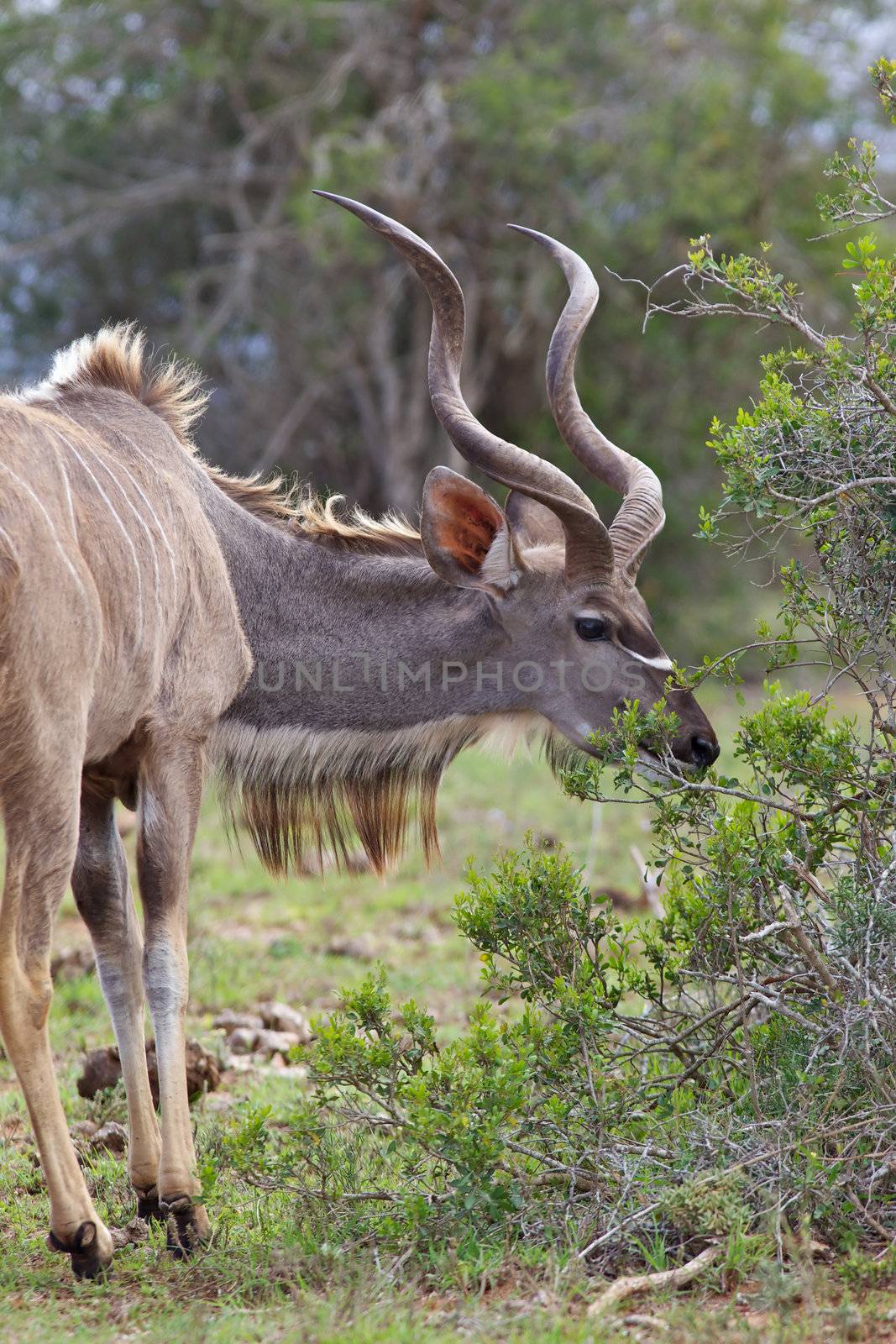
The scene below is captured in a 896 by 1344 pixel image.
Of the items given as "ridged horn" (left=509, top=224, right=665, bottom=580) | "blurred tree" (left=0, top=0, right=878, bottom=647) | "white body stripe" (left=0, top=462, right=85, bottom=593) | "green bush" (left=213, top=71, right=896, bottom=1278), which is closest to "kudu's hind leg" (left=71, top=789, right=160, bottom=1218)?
"green bush" (left=213, top=71, right=896, bottom=1278)

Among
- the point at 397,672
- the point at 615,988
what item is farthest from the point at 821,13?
the point at 615,988

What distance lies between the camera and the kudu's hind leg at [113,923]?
355 centimetres

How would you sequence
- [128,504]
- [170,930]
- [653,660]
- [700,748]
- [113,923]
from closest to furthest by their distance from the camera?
[170,930] < [128,504] < [113,923] < [700,748] < [653,660]

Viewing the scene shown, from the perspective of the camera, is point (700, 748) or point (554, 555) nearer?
point (700, 748)

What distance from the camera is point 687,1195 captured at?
273cm

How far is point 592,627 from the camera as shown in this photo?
3922 millimetres

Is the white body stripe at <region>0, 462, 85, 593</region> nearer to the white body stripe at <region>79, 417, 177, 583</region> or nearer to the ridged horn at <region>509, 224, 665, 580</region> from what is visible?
the white body stripe at <region>79, 417, 177, 583</region>

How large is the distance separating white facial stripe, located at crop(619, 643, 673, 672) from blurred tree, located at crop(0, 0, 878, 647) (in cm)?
811

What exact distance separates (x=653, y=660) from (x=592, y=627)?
0.19 meters

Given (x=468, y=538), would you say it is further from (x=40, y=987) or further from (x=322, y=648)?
(x=40, y=987)

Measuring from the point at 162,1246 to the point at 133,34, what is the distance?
11617 mm

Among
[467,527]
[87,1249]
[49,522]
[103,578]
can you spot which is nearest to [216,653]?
[103,578]

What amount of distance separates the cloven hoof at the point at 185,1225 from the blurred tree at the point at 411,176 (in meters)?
9.24

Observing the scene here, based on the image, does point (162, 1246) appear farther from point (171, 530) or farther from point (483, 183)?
point (483, 183)
